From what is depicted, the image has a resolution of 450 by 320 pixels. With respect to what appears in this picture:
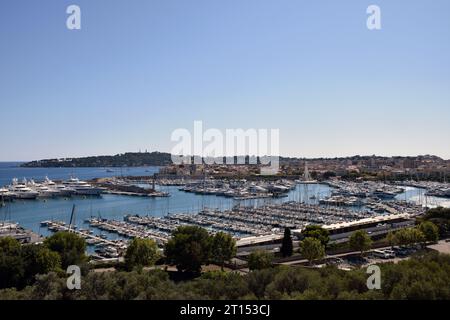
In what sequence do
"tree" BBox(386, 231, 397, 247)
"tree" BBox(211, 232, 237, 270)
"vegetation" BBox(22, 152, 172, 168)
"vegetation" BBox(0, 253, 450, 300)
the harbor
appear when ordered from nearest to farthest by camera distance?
"vegetation" BBox(0, 253, 450, 300) → "tree" BBox(211, 232, 237, 270) → "tree" BBox(386, 231, 397, 247) → the harbor → "vegetation" BBox(22, 152, 172, 168)

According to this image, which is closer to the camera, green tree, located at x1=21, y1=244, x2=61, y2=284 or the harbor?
green tree, located at x1=21, y1=244, x2=61, y2=284

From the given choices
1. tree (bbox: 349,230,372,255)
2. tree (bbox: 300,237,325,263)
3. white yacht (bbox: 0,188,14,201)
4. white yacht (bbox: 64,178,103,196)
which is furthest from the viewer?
white yacht (bbox: 64,178,103,196)

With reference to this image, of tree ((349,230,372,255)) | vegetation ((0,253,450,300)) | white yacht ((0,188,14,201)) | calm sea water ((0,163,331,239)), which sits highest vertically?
vegetation ((0,253,450,300))

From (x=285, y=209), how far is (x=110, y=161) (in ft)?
282

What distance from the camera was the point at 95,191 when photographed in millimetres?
42281

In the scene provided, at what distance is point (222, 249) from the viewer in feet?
39.4

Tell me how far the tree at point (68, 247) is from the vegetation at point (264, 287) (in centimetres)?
378

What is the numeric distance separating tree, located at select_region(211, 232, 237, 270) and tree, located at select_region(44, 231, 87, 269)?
3.41m

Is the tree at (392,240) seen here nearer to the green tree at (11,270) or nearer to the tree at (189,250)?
the tree at (189,250)

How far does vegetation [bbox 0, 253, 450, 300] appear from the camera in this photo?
637 cm

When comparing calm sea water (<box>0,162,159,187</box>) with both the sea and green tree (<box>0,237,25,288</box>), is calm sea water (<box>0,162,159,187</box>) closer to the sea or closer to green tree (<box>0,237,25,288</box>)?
the sea

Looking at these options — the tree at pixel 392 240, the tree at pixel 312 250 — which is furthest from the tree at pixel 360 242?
the tree at pixel 312 250

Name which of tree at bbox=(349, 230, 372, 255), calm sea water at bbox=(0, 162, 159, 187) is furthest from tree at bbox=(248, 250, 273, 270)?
calm sea water at bbox=(0, 162, 159, 187)

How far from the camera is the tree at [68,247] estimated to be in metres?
11.1
